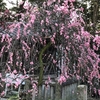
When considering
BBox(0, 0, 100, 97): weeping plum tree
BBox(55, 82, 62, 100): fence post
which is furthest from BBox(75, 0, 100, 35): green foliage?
BBox(55, 82, 62, 100): fence post

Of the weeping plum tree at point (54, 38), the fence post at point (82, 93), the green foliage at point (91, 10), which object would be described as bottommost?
the fence post at point (82, 93)

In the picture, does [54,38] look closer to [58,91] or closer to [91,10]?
[58,91]

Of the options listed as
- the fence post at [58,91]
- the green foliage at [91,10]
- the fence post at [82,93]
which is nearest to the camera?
the fence post at [82,93]

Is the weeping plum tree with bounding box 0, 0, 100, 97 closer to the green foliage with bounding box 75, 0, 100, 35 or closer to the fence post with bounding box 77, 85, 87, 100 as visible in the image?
the fence post with bounding box 77, 85, 87, 100

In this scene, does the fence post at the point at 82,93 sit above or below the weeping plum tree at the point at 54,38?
below

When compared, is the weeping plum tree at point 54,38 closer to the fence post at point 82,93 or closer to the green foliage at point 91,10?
the fence post at point 82,93

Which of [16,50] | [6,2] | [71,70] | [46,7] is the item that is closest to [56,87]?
[71,70]

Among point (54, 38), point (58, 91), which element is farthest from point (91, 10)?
point (58, 91)

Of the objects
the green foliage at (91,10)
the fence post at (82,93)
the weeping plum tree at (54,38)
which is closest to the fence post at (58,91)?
the weeping plum tree at (54,38)

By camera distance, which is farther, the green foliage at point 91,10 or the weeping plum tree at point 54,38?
the green foliage at point 91,10

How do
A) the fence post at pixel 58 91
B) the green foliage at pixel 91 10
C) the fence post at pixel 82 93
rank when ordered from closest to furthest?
1. the fence post at pixel 82 93
2. the fence post at pixel 58 91
3. the green foliage at pixel 91 10

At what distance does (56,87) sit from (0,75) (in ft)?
3.54

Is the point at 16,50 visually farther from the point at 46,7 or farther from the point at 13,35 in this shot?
the point at 46,7

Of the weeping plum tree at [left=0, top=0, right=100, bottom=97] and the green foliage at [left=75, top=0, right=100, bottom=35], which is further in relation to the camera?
the green foliage at [left=75, top=0, right=100, bottom=35]
